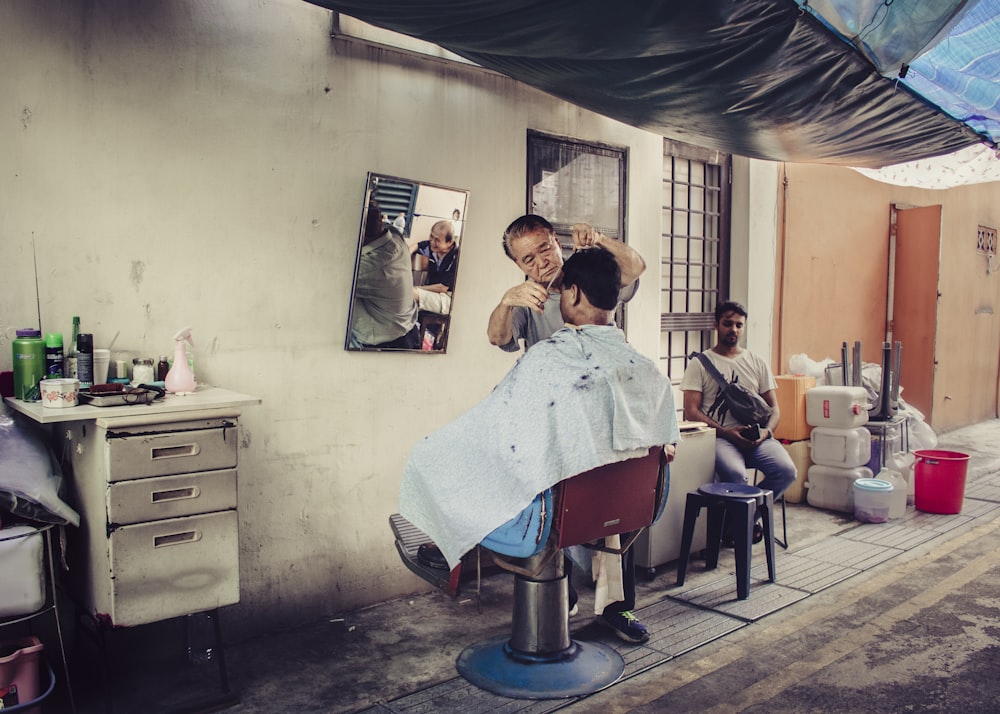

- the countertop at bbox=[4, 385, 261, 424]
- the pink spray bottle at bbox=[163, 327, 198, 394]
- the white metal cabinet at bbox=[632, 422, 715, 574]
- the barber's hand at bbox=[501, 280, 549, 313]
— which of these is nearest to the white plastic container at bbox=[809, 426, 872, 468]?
the white metal cabinet at bbox=[632, 422, 715, 574]

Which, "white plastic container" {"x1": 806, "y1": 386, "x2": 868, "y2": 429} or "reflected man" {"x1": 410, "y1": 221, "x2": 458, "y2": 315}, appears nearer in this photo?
"reflected man" {"x1": 410, "y1": 221, "x2": 458, "y2": 315}

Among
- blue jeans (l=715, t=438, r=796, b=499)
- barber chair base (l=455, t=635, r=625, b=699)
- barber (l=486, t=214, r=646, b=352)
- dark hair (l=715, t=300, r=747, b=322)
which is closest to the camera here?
barber chair base (l=455, t=635, r=625, b=699)

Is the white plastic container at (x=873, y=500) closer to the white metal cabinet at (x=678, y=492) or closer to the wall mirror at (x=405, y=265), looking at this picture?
the white metal cabinet at (x=678, y=492)

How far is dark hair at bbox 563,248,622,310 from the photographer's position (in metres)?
2.72

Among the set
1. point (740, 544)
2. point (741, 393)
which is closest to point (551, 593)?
point (740, 544)

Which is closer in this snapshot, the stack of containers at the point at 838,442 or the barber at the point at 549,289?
the barber at the point at 549,289

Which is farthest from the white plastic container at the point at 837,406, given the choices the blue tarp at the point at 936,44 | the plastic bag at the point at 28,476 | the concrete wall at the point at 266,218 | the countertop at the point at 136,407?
the plastic bag at the point at 28,476

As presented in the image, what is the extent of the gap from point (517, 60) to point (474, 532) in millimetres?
1863

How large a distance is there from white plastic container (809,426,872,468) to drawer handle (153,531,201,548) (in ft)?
14.0

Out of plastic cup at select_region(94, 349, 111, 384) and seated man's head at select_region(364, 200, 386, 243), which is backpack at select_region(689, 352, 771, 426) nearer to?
seated man's head at select_region(364, 200, 386, 243)

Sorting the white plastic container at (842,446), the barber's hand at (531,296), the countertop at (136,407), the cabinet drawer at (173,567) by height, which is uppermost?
the barber's hand at (531,296)

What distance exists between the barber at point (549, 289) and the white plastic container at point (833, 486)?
2.56 metres

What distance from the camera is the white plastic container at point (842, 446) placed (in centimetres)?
519

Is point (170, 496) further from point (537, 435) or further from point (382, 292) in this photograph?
point (382, 292)
